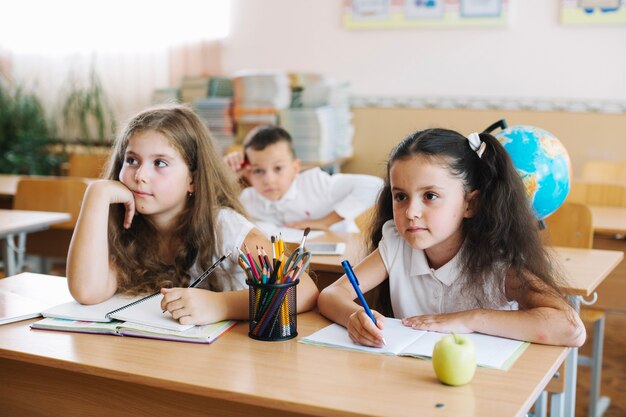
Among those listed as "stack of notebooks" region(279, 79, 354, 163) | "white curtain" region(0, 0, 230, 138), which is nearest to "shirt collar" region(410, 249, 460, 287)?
"stack of notebooks" region(279, 79, 354, 163)

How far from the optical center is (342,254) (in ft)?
7.86

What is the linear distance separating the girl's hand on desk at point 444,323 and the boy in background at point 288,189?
149 centimetres

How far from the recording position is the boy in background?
3121 millimetres

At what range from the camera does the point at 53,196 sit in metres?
3.79

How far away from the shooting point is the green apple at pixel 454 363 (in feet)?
4.04

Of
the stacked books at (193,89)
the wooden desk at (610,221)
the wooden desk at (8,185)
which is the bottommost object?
the wooden desk at (8,185)

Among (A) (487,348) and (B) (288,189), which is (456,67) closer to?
(B) (288,189)

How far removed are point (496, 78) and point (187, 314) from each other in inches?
138

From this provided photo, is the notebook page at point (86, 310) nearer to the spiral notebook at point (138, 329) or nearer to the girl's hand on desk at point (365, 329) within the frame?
the spiral notebook at point (138, 329)

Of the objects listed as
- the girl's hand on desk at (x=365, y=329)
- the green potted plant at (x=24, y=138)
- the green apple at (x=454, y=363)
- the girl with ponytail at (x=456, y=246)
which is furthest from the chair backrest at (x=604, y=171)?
the green potted plant at (x=24, y=138)

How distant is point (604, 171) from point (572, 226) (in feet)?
5.32

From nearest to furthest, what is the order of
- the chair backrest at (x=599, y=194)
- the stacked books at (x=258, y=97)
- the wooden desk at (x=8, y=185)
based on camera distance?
the chair backrest at (x=599, y=194)
the wooden desk at (x=8, y=185)
the stacked books at (x=258, y=97)

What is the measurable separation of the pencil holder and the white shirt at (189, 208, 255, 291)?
36cm

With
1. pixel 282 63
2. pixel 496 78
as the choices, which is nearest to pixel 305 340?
pixel 496 78
